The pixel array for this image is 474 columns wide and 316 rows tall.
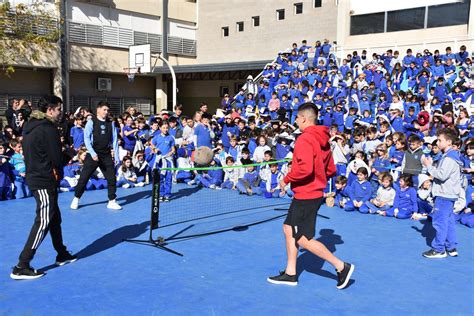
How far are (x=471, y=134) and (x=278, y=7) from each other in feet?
60.7

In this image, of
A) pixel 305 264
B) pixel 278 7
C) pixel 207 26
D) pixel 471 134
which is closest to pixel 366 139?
pixel 471 134

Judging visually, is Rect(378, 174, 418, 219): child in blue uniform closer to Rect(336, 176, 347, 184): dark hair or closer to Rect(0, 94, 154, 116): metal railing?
Rect(336, 176, 347, 184): dark hair

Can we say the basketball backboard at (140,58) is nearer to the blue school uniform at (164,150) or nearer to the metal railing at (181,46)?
the metal railing at (181,46)

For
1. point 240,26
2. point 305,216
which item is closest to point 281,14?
point 240,26

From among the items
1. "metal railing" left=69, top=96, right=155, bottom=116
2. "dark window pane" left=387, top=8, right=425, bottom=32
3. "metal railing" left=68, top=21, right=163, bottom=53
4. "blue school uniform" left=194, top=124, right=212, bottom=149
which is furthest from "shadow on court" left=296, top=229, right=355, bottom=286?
"metal railing" left=69, top=96, right=155, bottom=116

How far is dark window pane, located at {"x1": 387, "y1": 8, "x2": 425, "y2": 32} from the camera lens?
21344 millimetres

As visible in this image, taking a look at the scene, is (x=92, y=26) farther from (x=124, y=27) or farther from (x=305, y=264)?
(x=305, y=264)

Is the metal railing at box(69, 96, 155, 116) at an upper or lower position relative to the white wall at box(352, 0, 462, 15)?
lower

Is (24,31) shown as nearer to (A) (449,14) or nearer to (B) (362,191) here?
(B) (362,191)

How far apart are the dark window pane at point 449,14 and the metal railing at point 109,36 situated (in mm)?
17647

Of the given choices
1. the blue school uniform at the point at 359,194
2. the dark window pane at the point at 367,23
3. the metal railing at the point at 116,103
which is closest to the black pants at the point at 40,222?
the blue school uniform at the point at 359,194

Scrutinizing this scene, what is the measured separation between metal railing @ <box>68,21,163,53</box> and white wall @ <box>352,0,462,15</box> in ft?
45.4

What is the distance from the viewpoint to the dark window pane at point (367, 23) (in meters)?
22.7

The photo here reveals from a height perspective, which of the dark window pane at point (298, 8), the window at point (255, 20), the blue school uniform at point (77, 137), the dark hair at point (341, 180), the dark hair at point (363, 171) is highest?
the dark window pane at point (298, 8)
